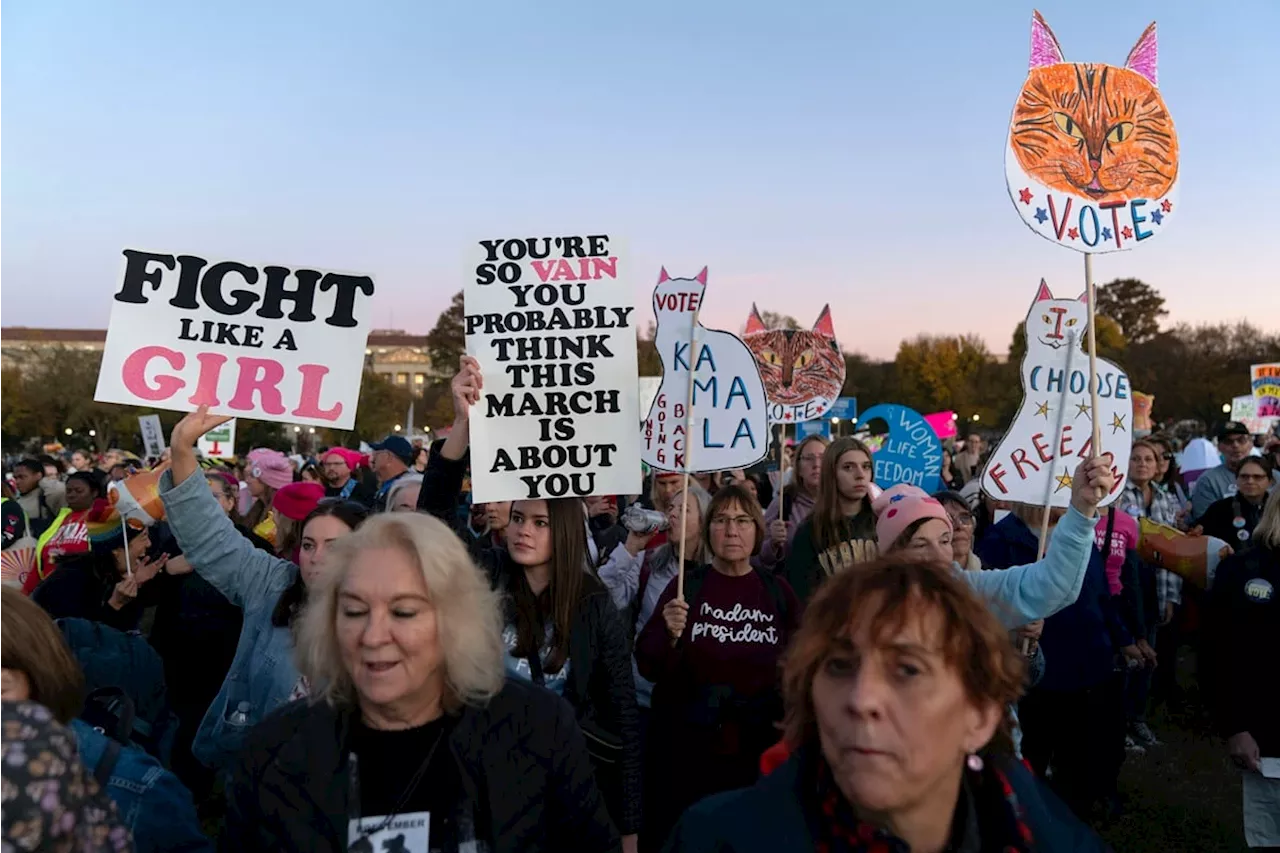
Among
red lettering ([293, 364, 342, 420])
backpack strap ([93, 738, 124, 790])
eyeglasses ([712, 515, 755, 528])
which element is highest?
red lettering ([293, 364, 342, 420])

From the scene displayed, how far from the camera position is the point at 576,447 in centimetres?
416

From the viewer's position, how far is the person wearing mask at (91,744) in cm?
235

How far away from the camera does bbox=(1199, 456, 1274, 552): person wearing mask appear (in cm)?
757

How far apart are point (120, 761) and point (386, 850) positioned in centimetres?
78

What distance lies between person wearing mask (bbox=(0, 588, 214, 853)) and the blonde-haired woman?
1.10ft

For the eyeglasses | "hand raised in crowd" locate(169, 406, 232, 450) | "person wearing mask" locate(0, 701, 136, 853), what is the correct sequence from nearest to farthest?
"person wearing mask" locate(0, 701, 136, 853)
"hand raised in crowd" locate(169, 406, 232, 450)
the eyeglasses

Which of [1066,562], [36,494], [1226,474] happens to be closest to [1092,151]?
[1066,562]

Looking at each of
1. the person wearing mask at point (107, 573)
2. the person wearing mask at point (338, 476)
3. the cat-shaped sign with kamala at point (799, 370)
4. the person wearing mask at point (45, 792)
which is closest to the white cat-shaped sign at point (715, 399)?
the person wearing mask at point (107, 573)

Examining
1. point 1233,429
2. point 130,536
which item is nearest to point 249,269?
point 130,536

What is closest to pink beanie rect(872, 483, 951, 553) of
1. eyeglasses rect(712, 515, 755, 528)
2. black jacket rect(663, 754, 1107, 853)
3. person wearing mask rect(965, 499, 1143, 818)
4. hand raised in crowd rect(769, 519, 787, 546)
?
eyeglasses rect(712, 515, 755, 528)

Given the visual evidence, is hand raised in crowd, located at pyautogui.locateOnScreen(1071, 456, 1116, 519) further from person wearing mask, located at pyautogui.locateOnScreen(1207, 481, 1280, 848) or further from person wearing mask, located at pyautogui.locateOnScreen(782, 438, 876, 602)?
person wearing mask, located at pyautogui.locateOnScreen(782, 438, 876, 602)

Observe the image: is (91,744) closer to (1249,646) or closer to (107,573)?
(107,573)

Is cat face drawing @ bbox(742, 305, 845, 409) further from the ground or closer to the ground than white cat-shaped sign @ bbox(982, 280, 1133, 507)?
further from the ground

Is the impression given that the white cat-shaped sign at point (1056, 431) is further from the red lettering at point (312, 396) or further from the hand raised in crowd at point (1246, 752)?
the red lettering at point (312, 396)
